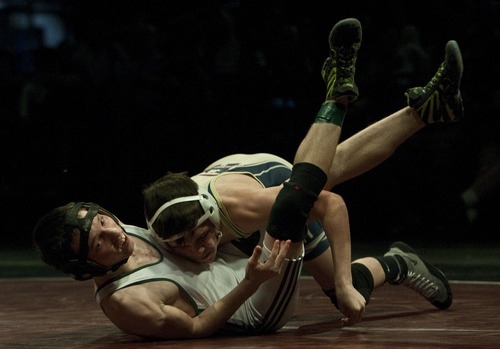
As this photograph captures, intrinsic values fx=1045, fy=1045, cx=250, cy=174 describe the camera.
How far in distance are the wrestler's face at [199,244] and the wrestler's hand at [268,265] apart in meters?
0.24

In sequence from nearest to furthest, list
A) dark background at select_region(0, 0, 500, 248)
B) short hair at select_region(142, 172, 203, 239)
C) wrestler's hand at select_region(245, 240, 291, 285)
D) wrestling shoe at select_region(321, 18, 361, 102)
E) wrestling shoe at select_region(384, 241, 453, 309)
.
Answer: wrestler's hand at select_region(245, 240, 291, 285)
short hair at select_region(142, 172, 203, 239)
wrestling shoe at select_region(321, 18, 361, 102)
wrestling shoe at select_region(384, 241, 453, 309)
dark background at select_region(0, 0, 500, 248)

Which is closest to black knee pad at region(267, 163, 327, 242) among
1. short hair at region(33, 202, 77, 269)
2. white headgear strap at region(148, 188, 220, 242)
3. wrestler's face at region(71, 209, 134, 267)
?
white headgear strap at region(148, 188, 220, 242)

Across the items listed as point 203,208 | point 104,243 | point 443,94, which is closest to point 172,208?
point 203,208

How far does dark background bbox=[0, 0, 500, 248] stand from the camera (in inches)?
287

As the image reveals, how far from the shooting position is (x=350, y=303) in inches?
131

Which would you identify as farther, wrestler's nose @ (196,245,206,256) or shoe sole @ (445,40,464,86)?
shoe sole @ (445,40,464,86)

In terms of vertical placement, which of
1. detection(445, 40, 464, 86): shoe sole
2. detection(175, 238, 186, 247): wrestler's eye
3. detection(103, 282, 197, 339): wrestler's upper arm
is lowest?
detection(103, 282, 197, 339): wrestler's upper arm

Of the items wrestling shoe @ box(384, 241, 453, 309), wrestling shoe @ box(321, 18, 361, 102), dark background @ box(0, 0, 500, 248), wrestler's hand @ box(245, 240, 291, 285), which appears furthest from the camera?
dark background @ box(0, 0, 500, 248)

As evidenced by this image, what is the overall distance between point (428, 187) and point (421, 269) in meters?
3.27

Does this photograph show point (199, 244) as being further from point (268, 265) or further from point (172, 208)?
point (268, 265)

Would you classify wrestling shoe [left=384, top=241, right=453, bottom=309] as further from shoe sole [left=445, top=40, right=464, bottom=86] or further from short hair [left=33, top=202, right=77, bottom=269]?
short hair [left=33, top=202, right=77, bottom=269]

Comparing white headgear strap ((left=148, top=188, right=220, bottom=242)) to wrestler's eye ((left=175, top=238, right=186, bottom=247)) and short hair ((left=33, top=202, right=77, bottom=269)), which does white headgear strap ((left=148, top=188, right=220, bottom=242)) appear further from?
short hair ((left=33, top=202, right=77, bottom=269))

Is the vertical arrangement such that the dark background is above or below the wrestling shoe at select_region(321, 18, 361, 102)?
below

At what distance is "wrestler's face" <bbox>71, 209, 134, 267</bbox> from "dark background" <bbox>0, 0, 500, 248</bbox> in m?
4.00
